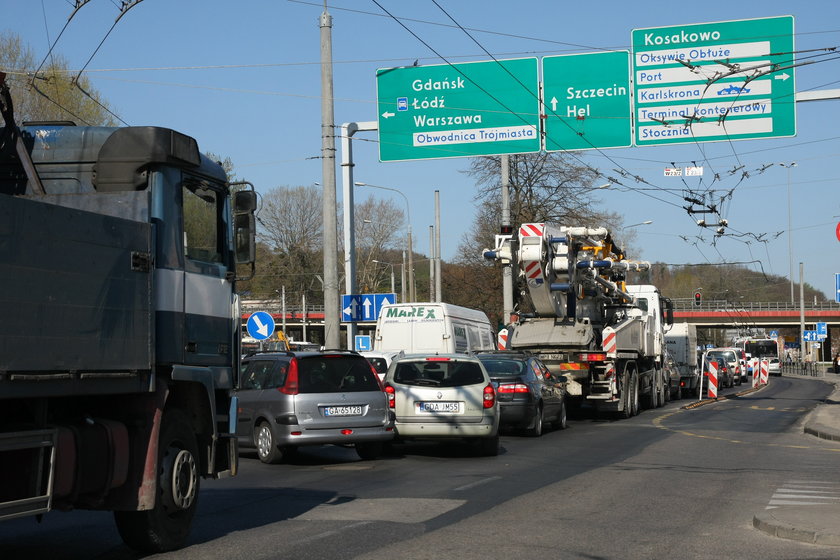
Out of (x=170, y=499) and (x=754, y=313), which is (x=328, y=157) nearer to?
(x=170, y=499)

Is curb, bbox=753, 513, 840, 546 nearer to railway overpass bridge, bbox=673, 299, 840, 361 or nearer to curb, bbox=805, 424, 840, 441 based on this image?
curb, bbox=805, 424, 840, 441

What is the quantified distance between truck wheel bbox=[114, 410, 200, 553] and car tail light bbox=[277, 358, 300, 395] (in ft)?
19.1

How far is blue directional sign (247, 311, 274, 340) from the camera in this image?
24.2m

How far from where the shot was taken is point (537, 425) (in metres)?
19.3

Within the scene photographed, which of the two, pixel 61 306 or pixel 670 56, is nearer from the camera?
pixel 61 306

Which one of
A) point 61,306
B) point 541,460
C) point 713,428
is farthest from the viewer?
point 713,428

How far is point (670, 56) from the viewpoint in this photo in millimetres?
22625

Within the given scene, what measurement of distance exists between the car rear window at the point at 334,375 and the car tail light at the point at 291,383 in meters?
0.06

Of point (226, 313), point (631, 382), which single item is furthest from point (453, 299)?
point (226, 313)

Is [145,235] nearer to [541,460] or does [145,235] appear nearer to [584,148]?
[541,460]

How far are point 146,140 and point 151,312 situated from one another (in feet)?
4.47

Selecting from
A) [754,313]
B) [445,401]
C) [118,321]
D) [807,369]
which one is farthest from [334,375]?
[754,313]

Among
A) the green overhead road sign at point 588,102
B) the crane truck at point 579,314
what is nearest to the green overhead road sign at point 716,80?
the green overhead road sign at point 588,102

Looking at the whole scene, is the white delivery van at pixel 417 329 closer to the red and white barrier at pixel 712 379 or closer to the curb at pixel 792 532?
the red and white barrier at pixel 712 379
